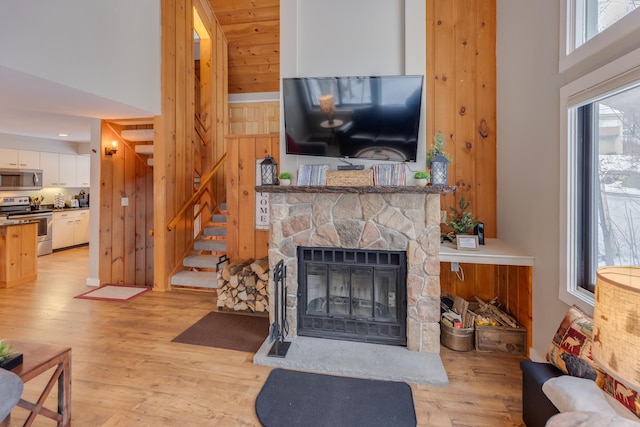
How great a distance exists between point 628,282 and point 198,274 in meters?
4.29

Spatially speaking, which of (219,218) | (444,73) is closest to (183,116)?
(219,218)

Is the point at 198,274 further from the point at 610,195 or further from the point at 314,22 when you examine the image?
the point at 610,195

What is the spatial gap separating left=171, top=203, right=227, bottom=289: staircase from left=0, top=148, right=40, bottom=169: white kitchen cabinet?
14.1 ft

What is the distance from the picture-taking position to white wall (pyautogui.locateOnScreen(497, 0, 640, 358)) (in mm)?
2186

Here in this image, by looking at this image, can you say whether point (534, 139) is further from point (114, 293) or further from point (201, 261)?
point (114, 293)

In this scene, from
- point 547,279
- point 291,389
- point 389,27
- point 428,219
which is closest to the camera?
point 291,389

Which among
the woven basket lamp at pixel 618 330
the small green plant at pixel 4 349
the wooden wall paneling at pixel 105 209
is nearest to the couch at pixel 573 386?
the woven basket lamp at pixel 618 330

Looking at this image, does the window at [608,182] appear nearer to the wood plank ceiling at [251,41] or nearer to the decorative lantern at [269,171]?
the decorative lantern at [269,171]

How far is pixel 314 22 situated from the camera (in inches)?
108

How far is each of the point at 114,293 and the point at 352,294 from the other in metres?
3.25

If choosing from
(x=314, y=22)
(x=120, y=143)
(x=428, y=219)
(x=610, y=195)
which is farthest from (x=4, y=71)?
(x=610, y=195)

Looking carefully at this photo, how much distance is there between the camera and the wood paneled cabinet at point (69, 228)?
646cm

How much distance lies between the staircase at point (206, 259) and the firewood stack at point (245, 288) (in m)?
0.60

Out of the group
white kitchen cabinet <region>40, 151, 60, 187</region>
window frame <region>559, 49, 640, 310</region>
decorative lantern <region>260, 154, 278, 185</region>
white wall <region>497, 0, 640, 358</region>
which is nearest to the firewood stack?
decorative lantern <region>260, 154, 278, 185</region>
